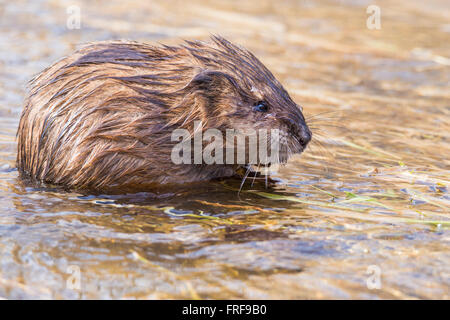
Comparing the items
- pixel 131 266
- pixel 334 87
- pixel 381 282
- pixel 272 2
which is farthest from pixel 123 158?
pixel 272 2

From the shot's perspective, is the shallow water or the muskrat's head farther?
the muskrat's head

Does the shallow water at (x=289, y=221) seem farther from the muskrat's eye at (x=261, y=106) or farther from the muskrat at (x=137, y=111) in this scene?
the muskrat's eye at (x=261, y=106)

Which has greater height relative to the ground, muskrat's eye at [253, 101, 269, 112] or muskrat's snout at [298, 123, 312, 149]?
muskrat's eye at [253, 101, 269, 112]

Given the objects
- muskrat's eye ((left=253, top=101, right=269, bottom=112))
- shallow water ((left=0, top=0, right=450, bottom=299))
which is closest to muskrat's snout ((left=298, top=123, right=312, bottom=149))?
muskrat's eye ((left=253, top=101, right=269, bottom=112))

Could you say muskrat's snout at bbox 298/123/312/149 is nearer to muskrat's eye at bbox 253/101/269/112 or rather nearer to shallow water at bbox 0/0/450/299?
muskrat's eye at bbox 253/101/269/112

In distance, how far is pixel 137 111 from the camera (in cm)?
459

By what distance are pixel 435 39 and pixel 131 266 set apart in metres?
7.39

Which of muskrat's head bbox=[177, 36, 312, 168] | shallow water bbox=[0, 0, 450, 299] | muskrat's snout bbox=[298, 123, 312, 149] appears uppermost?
muskrat's head bbox=[177, 36, 312, 168]

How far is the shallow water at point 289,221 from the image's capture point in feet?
11.3

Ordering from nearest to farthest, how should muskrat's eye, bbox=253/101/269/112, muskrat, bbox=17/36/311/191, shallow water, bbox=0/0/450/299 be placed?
shallow water, bbox=0/0/450/299 < muskrat, bbox=17/36/311/191 < muskrat's eye, bbox=253/101/269/112

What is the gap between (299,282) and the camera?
3.45m

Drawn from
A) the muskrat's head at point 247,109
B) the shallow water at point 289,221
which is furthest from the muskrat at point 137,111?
the shallow water at point 289,221

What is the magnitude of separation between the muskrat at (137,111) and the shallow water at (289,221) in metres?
0.19

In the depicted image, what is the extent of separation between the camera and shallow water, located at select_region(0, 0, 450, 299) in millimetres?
3443
